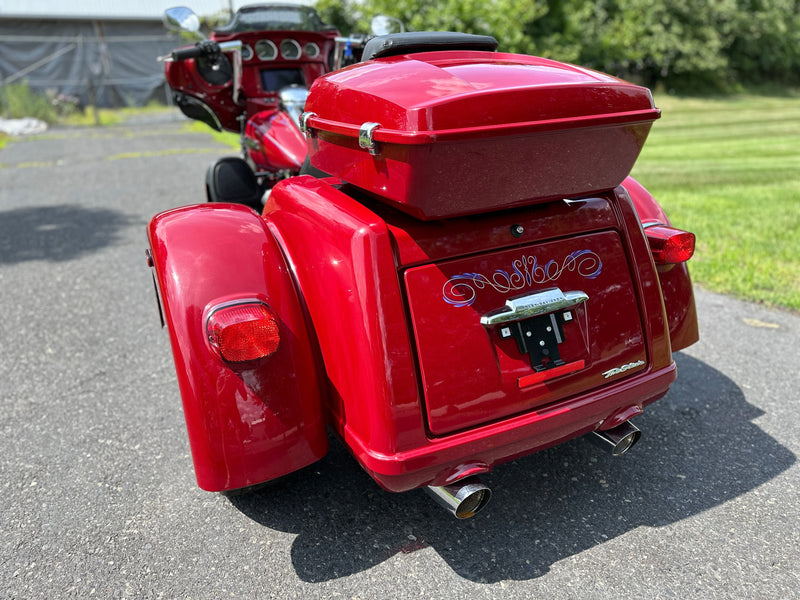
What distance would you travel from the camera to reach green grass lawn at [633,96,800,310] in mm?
4547

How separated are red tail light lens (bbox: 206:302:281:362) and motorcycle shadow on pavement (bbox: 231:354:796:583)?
745 millimetres

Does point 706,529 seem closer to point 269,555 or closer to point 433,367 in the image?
point 433,367

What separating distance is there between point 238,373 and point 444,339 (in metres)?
0.66

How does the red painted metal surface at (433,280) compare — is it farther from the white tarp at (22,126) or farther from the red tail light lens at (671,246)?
the white tarp at (22,126)

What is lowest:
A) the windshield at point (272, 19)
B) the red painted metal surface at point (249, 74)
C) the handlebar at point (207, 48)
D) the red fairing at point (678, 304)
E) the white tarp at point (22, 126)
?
the white tarp at point (22, 126)

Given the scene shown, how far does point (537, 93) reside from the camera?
5.73 ft

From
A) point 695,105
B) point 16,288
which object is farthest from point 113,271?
point 695,105

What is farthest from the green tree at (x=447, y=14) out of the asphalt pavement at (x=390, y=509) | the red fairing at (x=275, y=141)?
the asphalt pavement at (x=390, y=509)

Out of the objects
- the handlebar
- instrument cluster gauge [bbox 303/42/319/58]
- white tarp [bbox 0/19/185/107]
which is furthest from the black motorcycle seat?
white tarp [bbox 0/19/185/107]

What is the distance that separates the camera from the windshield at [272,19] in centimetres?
469

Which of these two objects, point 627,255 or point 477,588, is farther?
point 627,255

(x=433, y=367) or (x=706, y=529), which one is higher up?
(x=433, y=367)

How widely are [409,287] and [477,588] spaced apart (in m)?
0.98

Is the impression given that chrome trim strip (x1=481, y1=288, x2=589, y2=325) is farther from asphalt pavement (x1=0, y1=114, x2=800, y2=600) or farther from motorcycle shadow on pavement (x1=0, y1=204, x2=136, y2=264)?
motorcycle shadow on pavement (x1=0, y1=204, x2=136, y2=264)
